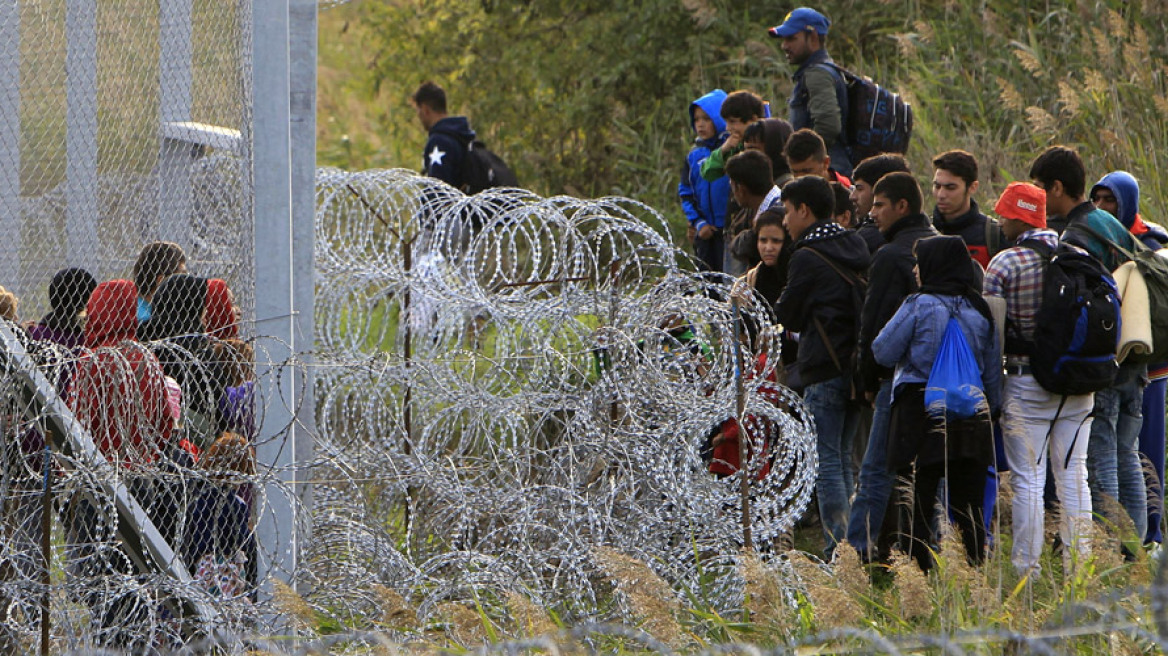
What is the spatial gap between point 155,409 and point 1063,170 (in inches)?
145

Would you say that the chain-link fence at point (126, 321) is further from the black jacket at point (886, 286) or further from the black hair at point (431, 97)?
the black hair at point (431, 97)

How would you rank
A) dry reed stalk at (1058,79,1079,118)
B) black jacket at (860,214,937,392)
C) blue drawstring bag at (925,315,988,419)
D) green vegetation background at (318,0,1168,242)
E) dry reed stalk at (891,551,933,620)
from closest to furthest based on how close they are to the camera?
dry reed stalk at (891,551,933,620) < blue drawstring bag at (925,315,988,419) < black jacket at (860,214,937,392) < dry reed stalk at (1058,79,1079,118) < green vegetation background at (318,0,1168,242)

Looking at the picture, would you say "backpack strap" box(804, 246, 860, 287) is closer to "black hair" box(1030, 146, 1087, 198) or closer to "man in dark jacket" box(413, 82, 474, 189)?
"black hair" box(1030, 146, 1087, 198)

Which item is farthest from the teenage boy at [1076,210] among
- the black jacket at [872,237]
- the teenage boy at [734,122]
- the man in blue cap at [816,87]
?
the man in blue cap at [816,87]

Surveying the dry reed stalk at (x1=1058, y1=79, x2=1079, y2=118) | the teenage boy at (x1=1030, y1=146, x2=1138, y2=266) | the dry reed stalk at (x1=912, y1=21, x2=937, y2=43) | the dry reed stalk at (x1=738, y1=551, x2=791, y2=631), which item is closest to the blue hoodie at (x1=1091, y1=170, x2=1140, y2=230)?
the teenage boy at (x1=1030, y1=146, x2=1138, y2=266)

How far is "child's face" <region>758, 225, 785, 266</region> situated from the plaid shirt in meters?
1.06

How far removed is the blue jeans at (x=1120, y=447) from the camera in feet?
20.0

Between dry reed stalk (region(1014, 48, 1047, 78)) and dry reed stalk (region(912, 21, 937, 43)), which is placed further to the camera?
dry reed stalk (region(912, 21, 937, 43))

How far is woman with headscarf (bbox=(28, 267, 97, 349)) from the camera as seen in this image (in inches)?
202

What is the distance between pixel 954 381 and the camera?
5.57m

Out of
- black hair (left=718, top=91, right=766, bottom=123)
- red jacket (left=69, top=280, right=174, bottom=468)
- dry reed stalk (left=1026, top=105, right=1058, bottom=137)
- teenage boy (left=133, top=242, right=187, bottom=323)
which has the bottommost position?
red jacket (left=69, top=280, right=174, bottom=468)

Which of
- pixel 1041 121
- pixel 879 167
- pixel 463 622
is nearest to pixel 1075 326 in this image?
pixel 879 167

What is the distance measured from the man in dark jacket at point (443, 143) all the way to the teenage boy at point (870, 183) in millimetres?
4315

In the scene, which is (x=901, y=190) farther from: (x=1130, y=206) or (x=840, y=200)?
(x=1130, y=206)
